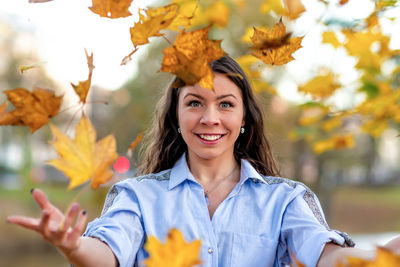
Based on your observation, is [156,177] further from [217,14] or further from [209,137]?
[217,14]

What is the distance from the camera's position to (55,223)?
1112 millimetres

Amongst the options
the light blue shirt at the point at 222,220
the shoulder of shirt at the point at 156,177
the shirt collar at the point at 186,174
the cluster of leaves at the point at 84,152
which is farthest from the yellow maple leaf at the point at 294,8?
the shoulder of shirt at the point at 156,177

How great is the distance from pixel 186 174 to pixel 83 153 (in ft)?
2.80

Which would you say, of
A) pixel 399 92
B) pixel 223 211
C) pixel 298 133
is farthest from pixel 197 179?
pixel 399 92

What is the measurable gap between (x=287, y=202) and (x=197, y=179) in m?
0.39

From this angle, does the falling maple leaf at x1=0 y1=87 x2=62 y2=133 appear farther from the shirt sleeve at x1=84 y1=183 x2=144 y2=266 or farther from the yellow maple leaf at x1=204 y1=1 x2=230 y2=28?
the yellow maple leaf at x1=204 y1=1 x2=230 y2=28

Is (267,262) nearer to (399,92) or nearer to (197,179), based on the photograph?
(197,179)

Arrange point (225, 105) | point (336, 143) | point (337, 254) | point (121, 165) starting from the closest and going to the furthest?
point (337, 254) → point (225, 105) → point (336, 143) → point (121, 165)

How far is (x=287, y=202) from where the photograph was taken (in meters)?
1.75

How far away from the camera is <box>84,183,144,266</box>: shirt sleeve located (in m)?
1.51

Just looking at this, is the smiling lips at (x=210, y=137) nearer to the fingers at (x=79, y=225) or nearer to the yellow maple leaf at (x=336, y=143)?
the fingers at (x=79, y=225)

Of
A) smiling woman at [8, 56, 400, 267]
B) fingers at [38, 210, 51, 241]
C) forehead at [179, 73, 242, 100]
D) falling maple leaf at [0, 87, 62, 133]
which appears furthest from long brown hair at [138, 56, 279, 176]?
fingers at [38, 210, 51, 241]

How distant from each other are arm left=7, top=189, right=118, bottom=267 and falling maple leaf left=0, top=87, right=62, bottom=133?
0.64 feet

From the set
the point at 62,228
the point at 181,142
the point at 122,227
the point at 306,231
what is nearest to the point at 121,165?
the point at 181,142
